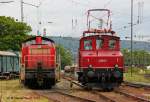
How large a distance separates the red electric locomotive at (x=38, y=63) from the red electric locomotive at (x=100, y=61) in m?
2.23

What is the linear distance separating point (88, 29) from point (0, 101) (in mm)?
11848

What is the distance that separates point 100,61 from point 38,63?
4.32m

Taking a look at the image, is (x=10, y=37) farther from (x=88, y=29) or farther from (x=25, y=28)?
(x=88, y=29)

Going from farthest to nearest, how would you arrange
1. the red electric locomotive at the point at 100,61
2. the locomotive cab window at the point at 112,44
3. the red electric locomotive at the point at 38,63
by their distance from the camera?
the red electric locomotive at the point at 38,63 → the locomotive cab window at the point at 112,44 → the red electric locomotive at the point at 100,61

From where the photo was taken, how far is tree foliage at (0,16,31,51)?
234 ft

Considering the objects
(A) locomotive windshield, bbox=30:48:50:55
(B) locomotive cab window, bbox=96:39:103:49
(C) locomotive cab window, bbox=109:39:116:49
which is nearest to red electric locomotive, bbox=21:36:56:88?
(A) locomotive windshield, bbox=30:48:50:55

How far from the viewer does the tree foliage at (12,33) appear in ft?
234

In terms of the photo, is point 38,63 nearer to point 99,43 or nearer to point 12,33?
point 99,43

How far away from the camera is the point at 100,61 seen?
28094mm

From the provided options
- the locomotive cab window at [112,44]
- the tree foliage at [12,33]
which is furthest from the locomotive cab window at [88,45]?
the tree foliage at [12,33]

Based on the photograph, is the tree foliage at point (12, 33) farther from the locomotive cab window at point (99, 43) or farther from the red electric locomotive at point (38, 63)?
the locomotive cab window at point (99, 43)

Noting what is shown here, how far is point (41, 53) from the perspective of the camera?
30516mm

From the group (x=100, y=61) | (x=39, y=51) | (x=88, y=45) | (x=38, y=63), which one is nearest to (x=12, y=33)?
(x=39, y=51)

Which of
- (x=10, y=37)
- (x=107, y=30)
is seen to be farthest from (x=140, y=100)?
(x=10, y=37)
